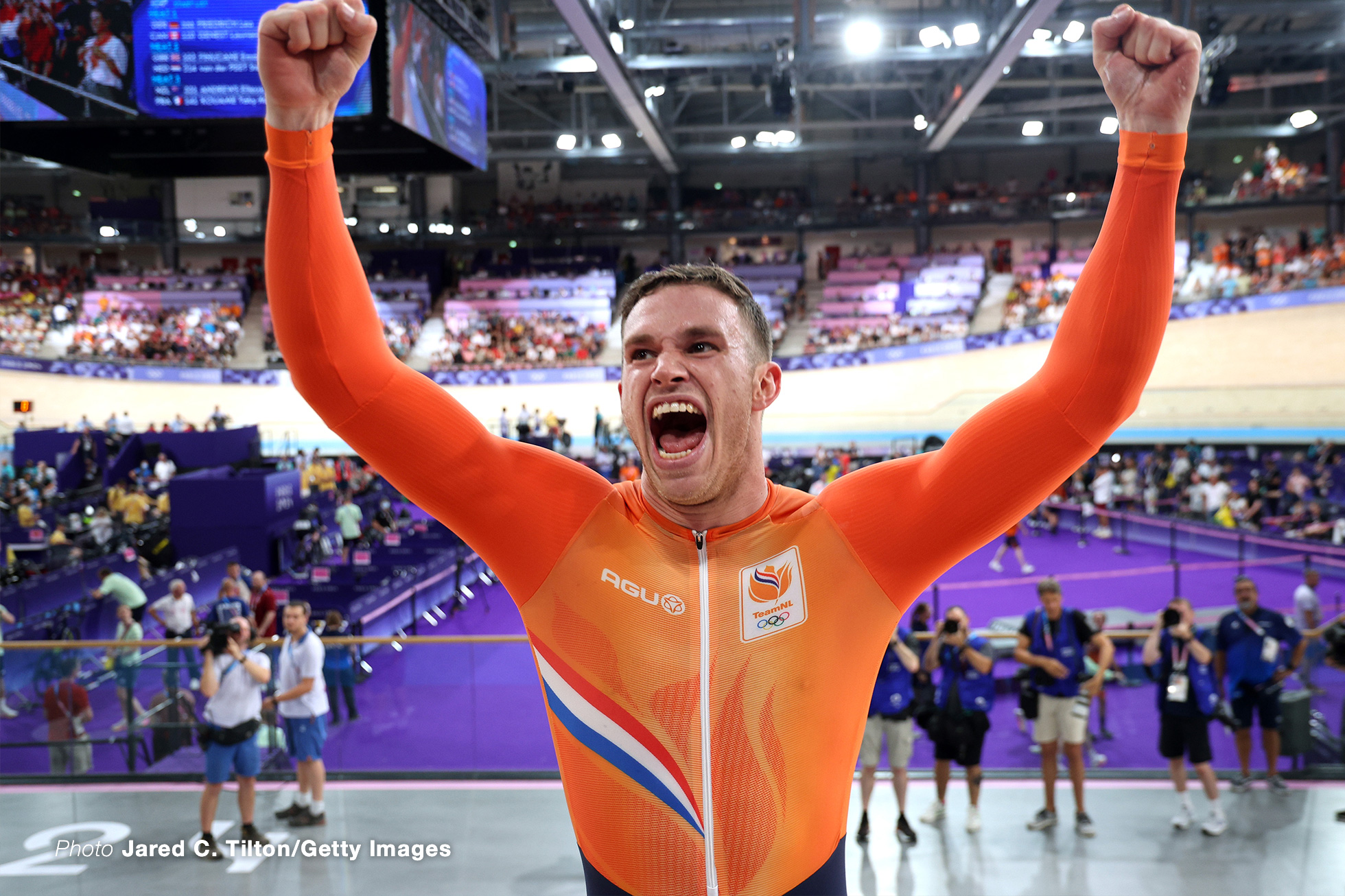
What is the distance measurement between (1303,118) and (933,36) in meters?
16.2

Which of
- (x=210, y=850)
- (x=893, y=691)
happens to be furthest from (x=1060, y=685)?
(x=210, y=850)

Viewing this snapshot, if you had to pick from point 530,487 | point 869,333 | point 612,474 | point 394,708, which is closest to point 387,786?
point 394,708

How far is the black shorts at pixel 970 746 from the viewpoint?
6.28 meters

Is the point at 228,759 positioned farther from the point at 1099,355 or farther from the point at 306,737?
the point at 1099,355

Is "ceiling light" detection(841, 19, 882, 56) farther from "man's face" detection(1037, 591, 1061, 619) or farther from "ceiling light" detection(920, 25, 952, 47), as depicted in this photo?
"man's face" detection(1037, 591, 1061, 619)

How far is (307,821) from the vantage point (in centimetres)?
646

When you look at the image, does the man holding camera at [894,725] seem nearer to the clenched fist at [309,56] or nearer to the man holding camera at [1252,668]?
the man holding camera at [1252,668]

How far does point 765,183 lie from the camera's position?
3678 cm

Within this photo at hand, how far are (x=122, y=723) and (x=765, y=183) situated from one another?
3311cm

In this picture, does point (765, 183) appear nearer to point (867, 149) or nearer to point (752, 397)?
point (867, 149)

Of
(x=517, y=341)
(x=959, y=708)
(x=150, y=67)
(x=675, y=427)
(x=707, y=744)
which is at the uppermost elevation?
(x=150, y=67)

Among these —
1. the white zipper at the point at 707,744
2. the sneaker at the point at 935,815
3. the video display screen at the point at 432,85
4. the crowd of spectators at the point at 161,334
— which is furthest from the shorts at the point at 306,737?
the crowd of spectators at the point at 161,334

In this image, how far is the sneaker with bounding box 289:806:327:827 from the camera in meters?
6.44

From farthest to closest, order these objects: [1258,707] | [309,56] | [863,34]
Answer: [863,34], [1258,707], [309,56]
